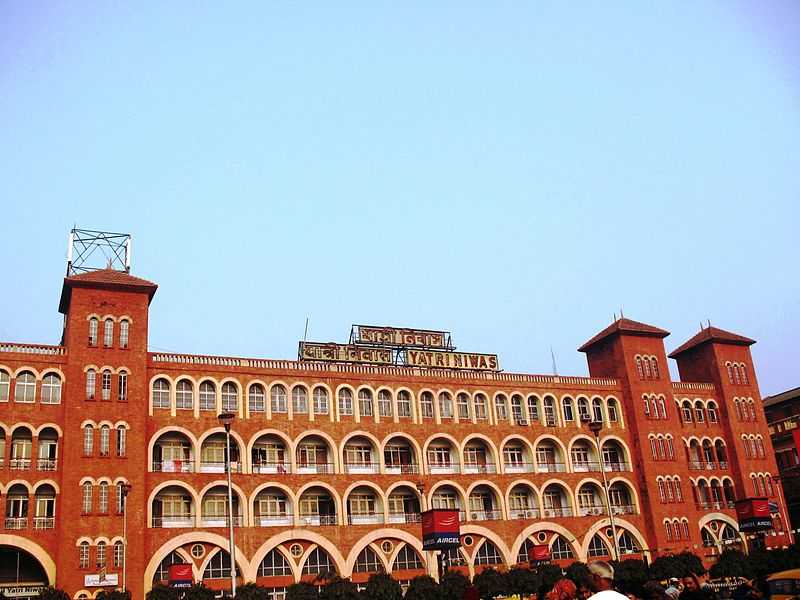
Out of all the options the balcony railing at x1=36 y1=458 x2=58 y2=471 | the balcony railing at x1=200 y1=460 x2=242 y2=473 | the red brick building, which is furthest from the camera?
the balcony railing at x1=200 y1=460 x2=242 y2=473

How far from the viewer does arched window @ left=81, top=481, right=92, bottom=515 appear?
53.3m

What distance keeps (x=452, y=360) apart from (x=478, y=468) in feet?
30.3

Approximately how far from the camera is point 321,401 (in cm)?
6531

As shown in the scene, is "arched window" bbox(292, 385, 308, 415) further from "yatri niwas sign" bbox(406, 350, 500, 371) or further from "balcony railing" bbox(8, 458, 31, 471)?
"balcony railing" bbox(8, 458, 31, 471)

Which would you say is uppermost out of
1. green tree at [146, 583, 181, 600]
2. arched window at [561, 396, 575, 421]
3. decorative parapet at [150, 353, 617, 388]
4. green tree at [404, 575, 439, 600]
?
decorative parapet at [150, 353, 617, 388]

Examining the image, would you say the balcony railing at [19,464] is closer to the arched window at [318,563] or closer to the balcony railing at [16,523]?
the balcony railing at [16,523]

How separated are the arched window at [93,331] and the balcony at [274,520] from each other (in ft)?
53.5

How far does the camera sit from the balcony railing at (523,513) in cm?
6900

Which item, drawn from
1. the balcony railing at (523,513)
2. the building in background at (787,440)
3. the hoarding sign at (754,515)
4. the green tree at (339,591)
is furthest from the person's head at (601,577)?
the building in background at (787,440)

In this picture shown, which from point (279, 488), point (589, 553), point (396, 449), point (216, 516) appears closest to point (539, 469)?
point (589, 553)

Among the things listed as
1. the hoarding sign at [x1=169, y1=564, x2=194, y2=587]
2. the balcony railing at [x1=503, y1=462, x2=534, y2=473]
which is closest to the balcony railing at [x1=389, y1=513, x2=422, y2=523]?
the balcony railing at [x1=503, y1=462, x2=534, y2=473]

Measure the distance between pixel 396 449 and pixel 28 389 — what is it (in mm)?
27070

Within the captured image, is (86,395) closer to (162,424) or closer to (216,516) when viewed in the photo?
(162,424)

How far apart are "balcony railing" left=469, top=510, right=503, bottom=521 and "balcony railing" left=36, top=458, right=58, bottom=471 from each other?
3058cm
